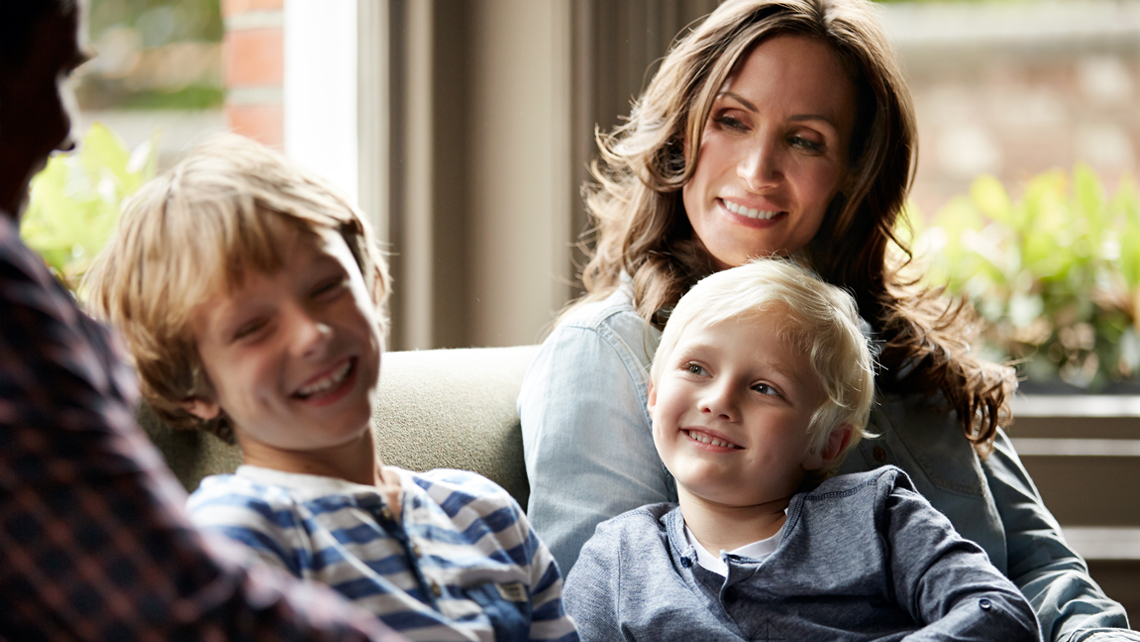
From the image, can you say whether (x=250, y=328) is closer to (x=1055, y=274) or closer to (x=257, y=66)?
(x=257, y=66)

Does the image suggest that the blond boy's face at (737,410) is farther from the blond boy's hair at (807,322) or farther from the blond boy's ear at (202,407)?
the blond boy's ear at (202,407)

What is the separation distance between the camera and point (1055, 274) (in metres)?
2.51

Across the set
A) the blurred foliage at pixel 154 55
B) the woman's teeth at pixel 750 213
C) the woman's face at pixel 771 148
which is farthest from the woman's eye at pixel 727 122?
the blurred foliage at pixel 154 55

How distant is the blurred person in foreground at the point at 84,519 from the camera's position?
0.46 m

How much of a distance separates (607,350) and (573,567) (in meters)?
0.28

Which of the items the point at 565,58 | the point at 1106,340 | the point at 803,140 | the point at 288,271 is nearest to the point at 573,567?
the point at 288,271

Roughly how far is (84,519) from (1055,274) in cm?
257

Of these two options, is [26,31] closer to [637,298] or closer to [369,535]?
[369,535]

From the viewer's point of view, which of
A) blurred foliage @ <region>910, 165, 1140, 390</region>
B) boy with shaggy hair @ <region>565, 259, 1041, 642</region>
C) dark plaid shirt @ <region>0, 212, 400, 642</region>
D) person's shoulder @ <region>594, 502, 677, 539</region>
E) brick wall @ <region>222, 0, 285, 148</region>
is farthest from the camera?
blurred foliage @ <region>910, 165, 1140, 390</region>

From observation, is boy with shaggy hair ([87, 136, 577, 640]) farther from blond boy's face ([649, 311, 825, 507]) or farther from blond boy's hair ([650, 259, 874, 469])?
blond boy's hair ([650, 259, 874, 469])

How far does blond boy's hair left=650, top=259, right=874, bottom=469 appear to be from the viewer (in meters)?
1.06

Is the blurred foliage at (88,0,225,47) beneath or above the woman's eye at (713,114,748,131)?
above

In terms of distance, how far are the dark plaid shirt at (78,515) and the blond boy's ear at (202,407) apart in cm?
24

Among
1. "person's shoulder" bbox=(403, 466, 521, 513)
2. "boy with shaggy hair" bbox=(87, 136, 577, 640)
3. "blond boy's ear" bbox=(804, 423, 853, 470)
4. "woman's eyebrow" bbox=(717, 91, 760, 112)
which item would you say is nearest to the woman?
"woman's eyebrow" bbox=(717, 91, 760, 112)
